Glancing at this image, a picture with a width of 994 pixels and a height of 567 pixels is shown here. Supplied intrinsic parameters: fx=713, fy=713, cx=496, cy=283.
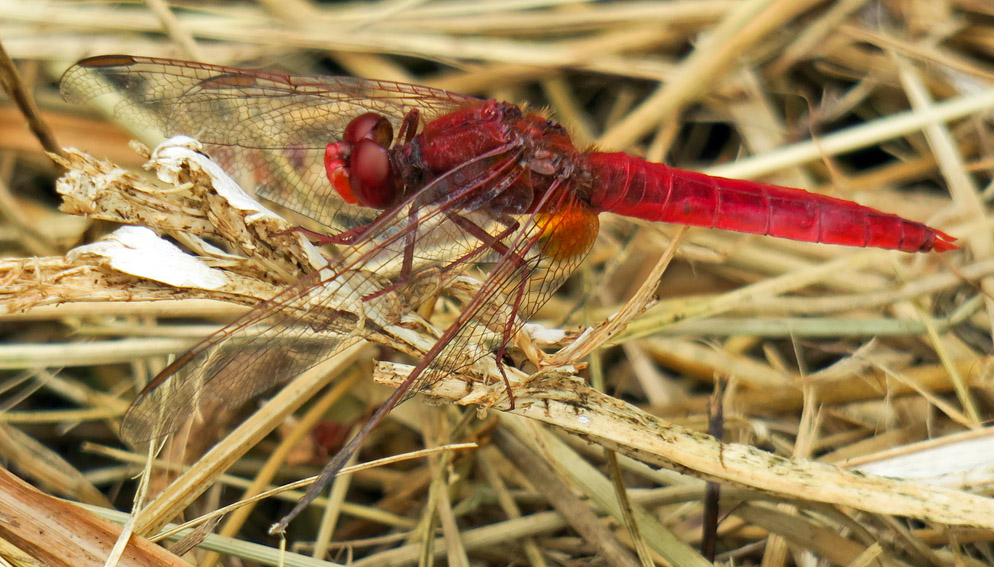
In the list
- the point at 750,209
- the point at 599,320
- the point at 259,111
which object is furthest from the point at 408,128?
the point at 750,209

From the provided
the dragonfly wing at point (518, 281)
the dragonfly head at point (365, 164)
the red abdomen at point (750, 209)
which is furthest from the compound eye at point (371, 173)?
the red abdomen at point (750, 209)

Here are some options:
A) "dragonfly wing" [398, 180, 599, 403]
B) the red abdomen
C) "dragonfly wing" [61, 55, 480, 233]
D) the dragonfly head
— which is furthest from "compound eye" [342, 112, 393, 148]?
the red abdomen

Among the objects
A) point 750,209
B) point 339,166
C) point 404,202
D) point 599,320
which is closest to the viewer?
point 404,202

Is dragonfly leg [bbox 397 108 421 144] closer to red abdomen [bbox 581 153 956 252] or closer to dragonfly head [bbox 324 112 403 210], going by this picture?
dragonfly head [bbox 324 112 403 210]

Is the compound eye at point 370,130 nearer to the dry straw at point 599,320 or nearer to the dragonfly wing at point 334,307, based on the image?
the dragonfly wing at point 334,307

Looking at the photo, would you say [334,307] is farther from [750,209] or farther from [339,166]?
[750,209]

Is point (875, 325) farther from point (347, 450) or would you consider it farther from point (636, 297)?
point (347, 450)

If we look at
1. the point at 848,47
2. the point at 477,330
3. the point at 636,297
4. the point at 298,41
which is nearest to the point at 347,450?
the point at 477,330
